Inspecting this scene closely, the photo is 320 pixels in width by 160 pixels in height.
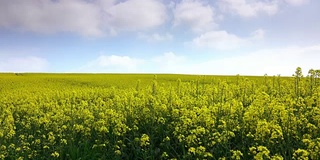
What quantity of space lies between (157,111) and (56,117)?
3.31 metres

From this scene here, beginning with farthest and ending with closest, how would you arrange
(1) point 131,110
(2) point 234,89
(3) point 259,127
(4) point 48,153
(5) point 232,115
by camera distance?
(2) point 234,89 → (1) point 131,110 → (4) point 48,153 → (5) point 232,115 → (3) point 259,127

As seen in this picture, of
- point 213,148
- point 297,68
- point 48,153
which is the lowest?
point 48,153

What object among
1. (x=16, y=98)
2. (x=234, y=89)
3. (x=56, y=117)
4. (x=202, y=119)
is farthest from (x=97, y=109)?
(x=16, y=98)

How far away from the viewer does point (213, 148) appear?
6.89m

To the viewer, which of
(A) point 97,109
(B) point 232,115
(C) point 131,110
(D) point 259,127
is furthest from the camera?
(A) point 97,109

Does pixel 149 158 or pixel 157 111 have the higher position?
pixel 157 111

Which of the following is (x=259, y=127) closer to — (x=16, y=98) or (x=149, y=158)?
(x=149, y=158)

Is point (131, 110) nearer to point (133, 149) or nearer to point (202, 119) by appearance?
point (133, 149)

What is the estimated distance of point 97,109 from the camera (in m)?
10.5

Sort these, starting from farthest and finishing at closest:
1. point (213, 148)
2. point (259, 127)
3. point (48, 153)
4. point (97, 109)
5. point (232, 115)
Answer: point (97, 109) → point (48, 153) → point (232, 115) → point (213, 148) → point (259, 127)

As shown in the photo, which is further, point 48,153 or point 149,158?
point 48,153

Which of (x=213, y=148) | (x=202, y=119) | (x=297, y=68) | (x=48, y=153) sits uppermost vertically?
(x=297, y=68)

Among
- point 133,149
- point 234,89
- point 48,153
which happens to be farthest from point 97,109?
point 234,89

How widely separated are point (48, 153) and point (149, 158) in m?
2.96
